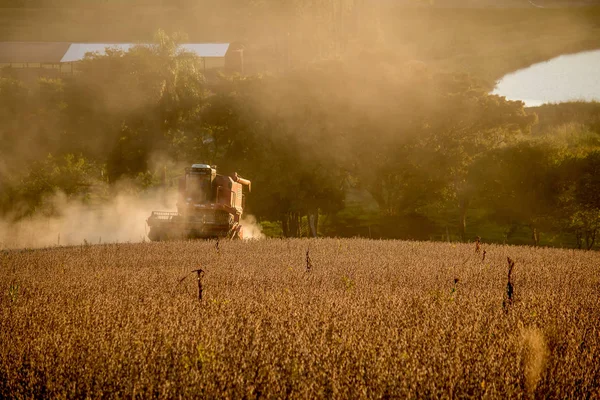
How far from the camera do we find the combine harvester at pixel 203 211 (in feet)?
64.2

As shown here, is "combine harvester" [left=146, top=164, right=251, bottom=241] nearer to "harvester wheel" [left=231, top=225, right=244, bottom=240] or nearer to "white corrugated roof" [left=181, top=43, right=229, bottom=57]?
"harvester wheel" [left=231, top=225, right=244, bottom=240]

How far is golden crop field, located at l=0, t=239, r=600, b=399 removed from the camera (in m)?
3.66

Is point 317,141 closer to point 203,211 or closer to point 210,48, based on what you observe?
point 203,211

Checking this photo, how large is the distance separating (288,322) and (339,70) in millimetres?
29491

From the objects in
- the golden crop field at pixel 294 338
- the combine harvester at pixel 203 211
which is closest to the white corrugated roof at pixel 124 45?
the combine harvester at pixel 203 211

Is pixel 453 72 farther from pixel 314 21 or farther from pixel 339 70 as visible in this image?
pixel 314 21

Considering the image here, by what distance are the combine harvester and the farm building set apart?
5062cm

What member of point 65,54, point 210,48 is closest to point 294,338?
point 65,54

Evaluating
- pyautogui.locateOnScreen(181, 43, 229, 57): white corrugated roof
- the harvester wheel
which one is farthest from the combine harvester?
pyautogui.locateOnScreen(181, 43, 229, 57): white corrugated roof

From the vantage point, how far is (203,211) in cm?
2080

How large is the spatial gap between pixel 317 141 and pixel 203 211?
11.4 m

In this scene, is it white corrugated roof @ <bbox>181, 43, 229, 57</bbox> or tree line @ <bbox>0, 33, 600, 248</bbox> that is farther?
white corrugated roof @ <bbox>181, 43, 229, 57</bbox>

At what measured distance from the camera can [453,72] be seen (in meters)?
32.9

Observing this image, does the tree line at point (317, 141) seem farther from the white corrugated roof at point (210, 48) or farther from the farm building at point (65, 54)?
the white corrugated roof at point (210, 48)
